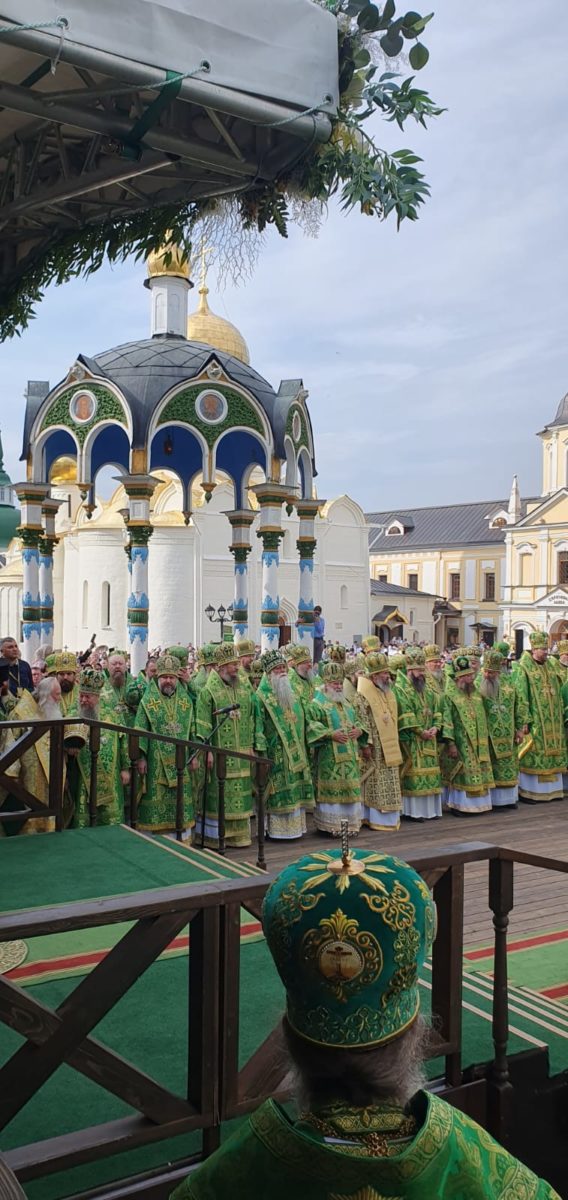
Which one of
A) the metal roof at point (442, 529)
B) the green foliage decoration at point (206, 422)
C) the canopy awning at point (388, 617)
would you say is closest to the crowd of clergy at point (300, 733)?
the green foliage decoration at point (206, 422)

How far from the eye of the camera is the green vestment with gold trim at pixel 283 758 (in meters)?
8.47

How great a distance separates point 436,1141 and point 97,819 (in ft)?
21.1

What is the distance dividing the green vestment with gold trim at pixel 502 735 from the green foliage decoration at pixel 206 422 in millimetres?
6156

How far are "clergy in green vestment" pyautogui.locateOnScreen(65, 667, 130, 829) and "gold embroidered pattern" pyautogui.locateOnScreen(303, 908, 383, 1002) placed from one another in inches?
234

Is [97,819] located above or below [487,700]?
below

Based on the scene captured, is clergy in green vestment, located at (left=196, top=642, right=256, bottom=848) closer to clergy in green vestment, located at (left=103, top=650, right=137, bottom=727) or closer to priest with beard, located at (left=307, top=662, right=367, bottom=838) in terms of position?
clergy in green vestment, located at (left=103, top=650, right=137, bottom=727)

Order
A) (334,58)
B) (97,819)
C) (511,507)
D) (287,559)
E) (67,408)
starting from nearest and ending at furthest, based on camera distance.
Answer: (334,58) → (97,819) → (67,408) → (287,559) → (511,507)

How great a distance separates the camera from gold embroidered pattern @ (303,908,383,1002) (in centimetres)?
133

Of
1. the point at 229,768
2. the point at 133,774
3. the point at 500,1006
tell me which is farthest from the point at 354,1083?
the point at 229,768

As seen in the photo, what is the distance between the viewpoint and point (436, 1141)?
4.13 ft

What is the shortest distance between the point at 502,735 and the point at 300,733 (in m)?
2.66

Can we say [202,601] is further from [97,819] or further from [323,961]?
[323,961]

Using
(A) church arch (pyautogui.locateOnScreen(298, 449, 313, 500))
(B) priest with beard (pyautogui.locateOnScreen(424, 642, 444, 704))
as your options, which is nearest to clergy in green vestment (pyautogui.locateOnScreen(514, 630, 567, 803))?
(B) priest with beard (pyautogui.locateOnScreen(424, 642, 444, 704))

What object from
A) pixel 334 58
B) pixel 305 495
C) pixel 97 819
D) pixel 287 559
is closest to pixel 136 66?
pixel 334 58
